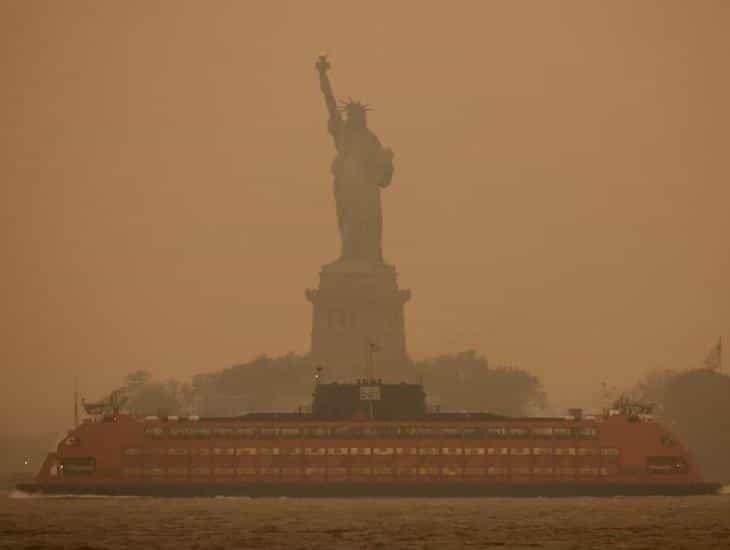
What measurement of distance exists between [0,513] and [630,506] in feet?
133

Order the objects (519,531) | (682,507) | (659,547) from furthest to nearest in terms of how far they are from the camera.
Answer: (682,507) → (519,531) → (659,547)

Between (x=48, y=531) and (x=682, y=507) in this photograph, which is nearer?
(x=48, y=531)

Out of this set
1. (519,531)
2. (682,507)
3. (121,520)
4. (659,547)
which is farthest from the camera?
(682,507)

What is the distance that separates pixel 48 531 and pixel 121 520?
36.4 feet

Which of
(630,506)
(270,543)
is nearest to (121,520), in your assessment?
(270,543)

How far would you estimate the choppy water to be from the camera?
160 m

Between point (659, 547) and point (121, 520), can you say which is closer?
point (659, 547)

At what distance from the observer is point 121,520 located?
181000mm

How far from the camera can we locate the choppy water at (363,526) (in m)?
160

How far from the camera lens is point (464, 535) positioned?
167 meters

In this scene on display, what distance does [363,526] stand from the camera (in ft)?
574

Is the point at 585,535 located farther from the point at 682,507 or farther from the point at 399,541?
the point at 682,507

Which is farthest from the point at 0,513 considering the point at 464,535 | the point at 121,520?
the point at 464,535

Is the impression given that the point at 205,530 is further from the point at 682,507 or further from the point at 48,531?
the point at 682,507
